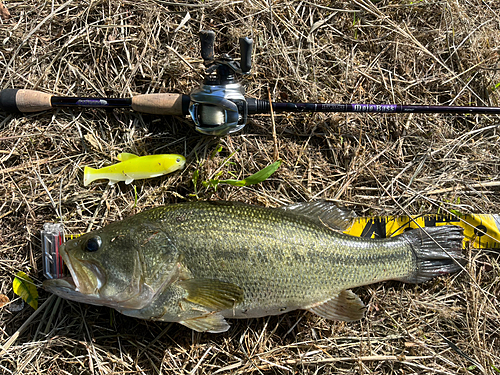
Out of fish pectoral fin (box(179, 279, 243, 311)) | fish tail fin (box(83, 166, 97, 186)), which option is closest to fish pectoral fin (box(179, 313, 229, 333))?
fish pectoral fin (box(179, 279, 243, 311))

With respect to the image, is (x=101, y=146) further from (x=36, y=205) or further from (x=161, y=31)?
(x=161, y=31)

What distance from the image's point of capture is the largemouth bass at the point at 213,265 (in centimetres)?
236

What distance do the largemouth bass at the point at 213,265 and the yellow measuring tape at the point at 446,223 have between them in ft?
1.32

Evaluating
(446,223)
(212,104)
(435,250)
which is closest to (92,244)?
(212,104)

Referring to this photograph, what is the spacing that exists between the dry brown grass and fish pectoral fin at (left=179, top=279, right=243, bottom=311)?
658 millimetres

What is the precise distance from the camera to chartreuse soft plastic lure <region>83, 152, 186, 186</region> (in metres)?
2.93

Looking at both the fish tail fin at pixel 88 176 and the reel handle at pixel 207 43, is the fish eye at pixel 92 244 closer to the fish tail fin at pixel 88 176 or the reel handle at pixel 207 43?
the fish tail fin at pixel 88 176

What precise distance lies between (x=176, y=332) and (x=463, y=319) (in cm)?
270

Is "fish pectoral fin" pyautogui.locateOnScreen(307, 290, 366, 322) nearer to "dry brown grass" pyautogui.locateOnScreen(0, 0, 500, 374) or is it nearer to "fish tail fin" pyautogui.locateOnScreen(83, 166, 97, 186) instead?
"dry brown grass" pyautogui.locateOnScreen(0, 0, 500, 374)

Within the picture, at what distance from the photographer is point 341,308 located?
2.81 metres

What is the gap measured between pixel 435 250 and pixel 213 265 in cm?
209

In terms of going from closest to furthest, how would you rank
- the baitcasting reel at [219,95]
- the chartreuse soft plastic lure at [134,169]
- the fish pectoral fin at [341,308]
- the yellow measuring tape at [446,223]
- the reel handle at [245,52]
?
the reel handle at [245,52] → the baitcasting reel at [219,95] → the fish pectoral fin at [341,308] → the chartreuse soft plastic lure at [134,169] → the yellow measuring tape at [446,223]

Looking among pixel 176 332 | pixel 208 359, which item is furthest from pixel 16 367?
pixel 208 359

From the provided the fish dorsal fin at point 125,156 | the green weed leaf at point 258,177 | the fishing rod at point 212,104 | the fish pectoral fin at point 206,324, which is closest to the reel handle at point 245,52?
the fishing rod at point 212,104
